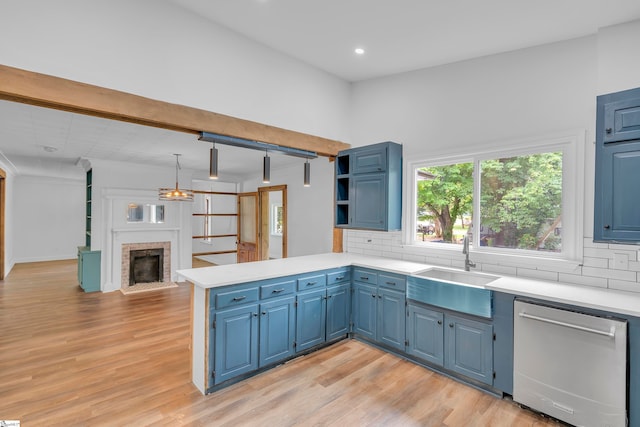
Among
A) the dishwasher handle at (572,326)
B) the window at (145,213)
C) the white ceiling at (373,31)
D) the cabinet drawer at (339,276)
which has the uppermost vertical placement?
the white ceiling at (373,31)

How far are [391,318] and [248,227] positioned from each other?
5.40 metres

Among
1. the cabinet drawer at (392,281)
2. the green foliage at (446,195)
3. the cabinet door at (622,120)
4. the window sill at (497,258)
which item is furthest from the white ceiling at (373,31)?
the cabinet drawer at (392,281)

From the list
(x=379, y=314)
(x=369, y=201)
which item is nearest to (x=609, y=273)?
(x=379, y=314)

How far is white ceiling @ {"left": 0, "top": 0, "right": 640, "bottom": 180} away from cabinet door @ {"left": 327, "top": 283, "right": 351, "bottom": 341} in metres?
2.64

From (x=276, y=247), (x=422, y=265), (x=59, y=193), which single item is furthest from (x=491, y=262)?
(x=59, y=193)

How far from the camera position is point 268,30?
118 inches

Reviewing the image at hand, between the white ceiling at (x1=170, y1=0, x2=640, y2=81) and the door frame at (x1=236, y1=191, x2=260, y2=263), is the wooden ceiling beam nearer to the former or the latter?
the white ceiling at (x1=170, y1=0, x2=640, y2=81)

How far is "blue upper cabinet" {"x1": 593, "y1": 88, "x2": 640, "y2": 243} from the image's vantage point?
214 centimetres

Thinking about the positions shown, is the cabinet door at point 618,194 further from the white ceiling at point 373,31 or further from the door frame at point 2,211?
the door frame at point 2,211

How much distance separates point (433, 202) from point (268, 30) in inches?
104

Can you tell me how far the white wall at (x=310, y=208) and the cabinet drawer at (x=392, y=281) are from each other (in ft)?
5.72

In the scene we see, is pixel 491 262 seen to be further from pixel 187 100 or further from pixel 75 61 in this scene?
pixel 75 61

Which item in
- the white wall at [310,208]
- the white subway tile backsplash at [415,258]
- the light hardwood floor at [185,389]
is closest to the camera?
the light hardwood floor at [185,389]

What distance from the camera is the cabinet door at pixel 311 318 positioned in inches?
123
